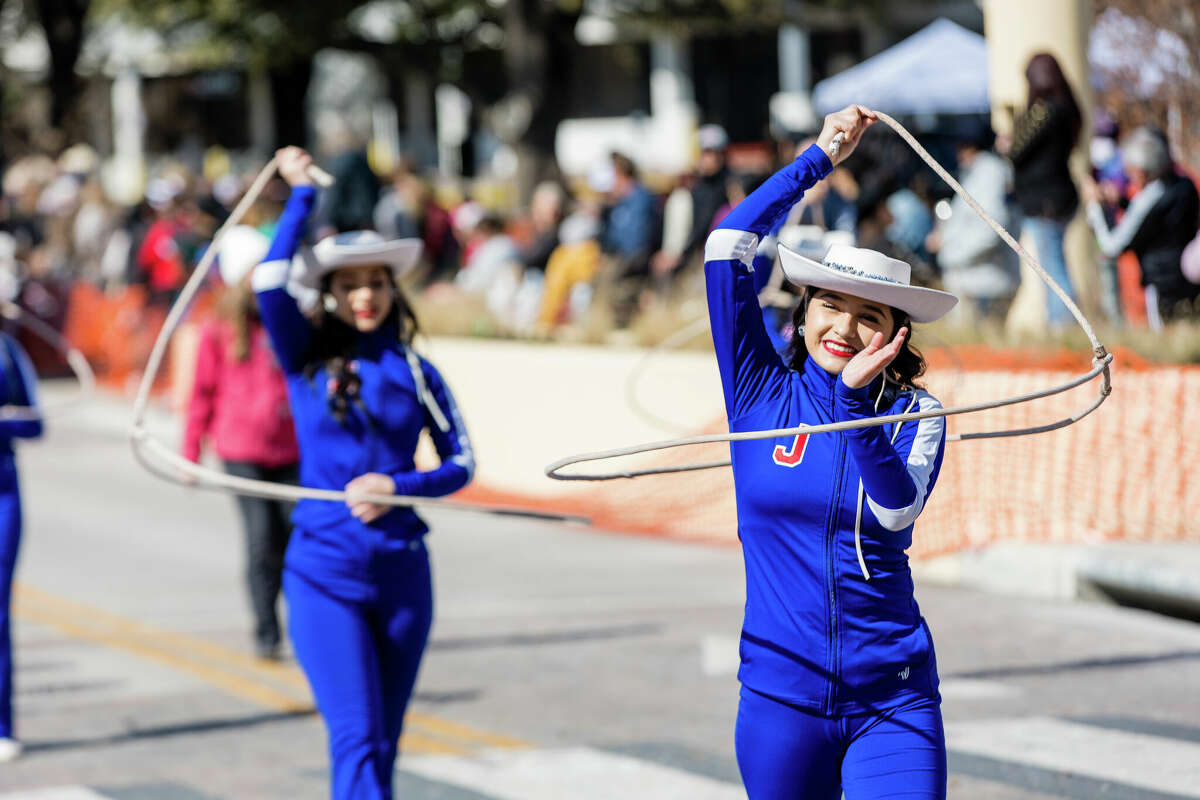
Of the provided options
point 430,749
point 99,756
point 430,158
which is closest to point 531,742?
point 430,749

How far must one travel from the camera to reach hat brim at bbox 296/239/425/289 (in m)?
5.98

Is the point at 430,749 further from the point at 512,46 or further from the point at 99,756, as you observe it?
the point at 512,46

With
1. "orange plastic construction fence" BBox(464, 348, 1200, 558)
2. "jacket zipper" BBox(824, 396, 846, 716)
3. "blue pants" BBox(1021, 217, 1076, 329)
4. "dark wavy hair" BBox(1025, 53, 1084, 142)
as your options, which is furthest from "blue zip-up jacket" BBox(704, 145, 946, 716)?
"dark wavy hair" BBox(1025, 53, 1084, 142)

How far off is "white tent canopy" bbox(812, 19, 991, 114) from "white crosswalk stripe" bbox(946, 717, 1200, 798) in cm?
1362

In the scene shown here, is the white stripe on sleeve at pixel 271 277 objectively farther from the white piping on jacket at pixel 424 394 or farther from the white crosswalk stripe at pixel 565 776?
the white crosswalk stripe at pixel 565 776

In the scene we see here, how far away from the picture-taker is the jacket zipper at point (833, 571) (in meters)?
4.31

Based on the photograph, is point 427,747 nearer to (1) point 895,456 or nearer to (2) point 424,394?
(2) point 424,394

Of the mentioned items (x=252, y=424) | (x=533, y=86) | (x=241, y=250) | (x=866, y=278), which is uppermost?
(x=533, y=86)

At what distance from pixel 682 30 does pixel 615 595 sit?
1944 cm

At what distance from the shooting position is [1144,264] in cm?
1216

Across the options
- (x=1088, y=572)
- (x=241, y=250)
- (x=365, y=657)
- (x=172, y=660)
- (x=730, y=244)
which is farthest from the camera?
(x=241, y=250)

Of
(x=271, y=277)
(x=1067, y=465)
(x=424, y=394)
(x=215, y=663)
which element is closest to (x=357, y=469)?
(x=424, y=394)

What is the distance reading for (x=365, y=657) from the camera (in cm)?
577

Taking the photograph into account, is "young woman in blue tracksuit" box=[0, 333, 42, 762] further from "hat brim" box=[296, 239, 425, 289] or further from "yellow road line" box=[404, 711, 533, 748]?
"hat brim" box=[296, 239, 425, 289]
